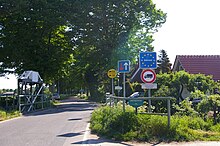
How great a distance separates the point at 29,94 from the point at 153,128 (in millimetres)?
21256

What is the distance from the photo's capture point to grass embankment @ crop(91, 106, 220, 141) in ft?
35.7

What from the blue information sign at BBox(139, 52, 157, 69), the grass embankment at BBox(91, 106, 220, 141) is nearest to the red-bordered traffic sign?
the blue information sign at BBox(139, 52, 157, 69)

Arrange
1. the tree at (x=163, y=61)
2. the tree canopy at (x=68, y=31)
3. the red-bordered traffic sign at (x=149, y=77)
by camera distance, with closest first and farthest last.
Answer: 1. the red-bordered traffic sign at (x=149, y=77)
2. the tree canopy at (x=68, y=31)
3. the tree at (x=163, y=61)

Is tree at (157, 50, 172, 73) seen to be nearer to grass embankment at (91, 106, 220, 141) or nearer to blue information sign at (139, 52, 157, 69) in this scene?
blue information sign at (139, 52, 157, 69)

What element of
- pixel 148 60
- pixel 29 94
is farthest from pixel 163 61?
pixel 148 60

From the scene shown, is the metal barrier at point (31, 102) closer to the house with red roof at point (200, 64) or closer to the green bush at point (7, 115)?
the green bush at point (7, 115)

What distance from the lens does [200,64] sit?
38625 mm

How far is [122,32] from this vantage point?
1506 inches

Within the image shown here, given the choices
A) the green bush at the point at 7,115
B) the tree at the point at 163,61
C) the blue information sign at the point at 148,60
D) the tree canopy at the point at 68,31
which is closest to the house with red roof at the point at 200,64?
the tree canopy at the point at 68,31

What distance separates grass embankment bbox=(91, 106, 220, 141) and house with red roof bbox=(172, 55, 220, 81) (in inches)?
1000

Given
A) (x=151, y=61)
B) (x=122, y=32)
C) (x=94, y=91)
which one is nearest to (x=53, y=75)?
(x=122, y=32)

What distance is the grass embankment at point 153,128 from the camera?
1089cm

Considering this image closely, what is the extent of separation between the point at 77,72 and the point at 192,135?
5235 centimetres

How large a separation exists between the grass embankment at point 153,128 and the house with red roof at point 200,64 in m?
25.4
